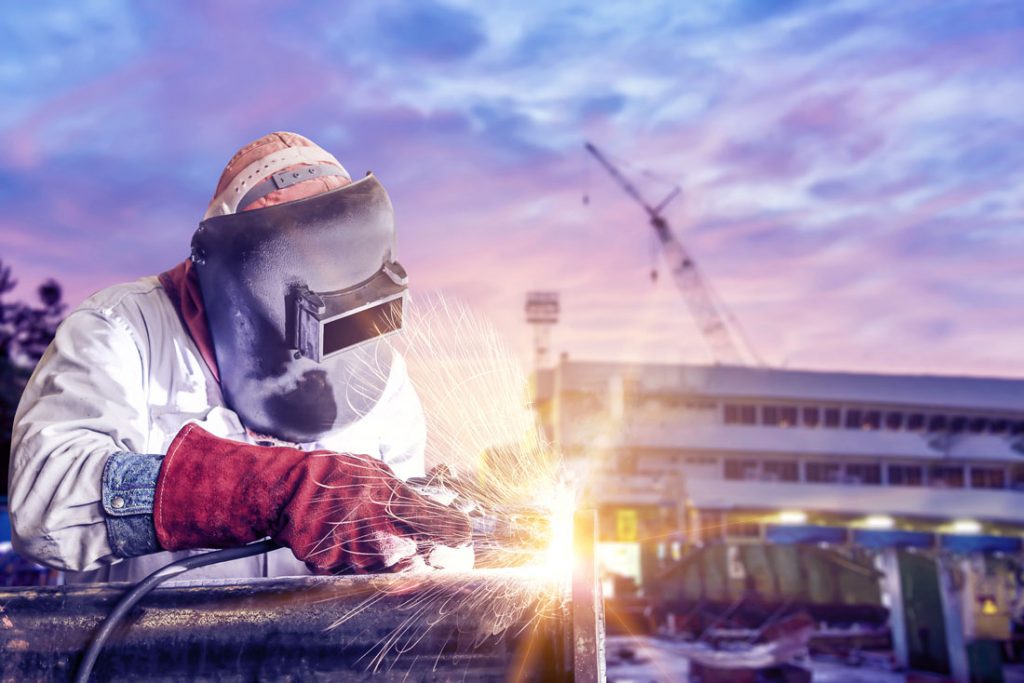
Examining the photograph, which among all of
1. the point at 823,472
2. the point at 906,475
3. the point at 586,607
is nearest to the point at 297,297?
the point at 586,607

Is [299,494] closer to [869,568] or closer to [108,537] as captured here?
[108,537]

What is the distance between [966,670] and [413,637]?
1784 centimetres

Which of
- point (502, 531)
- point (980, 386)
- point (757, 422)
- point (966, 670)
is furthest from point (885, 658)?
point (980, 386)

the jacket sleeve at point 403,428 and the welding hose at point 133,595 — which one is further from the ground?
the jacket sleeve at point 403,428

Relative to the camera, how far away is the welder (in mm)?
1598

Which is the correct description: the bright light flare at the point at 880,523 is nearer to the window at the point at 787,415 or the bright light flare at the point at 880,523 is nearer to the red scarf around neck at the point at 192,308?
the red scarf around neck at the point at 192,308

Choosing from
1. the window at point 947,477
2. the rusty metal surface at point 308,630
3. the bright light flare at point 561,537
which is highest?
the window at point 947,477

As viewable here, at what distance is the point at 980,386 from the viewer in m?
48.8

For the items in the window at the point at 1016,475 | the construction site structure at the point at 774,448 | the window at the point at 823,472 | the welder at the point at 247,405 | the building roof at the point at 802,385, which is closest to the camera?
the welder at the point at 247,405

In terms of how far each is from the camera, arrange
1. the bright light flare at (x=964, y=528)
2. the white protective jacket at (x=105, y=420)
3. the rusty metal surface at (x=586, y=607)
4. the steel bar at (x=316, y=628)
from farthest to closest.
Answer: the bright light flare at (x=964, y=528) → the white protective jacket at (x=105, y=420) → the steel bar at (x=316, y=628) → the rusty metal surface at (x=586, y=607)

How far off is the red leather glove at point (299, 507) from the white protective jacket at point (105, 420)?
181mm

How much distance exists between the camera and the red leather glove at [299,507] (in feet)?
5.09

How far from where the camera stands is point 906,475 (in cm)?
4788

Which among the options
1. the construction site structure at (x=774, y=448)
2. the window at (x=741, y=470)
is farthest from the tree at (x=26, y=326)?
the window at (x=741, y=470)
